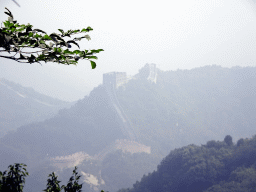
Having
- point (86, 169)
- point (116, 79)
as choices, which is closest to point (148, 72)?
point (116, 79)

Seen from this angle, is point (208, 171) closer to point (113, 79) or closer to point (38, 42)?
point (38, 42)

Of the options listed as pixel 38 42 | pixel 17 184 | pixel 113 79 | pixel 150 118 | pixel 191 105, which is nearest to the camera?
pixel 38 42

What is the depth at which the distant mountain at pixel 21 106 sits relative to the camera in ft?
339

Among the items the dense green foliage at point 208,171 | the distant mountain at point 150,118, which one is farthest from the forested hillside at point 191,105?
the dense green foliage at point 208,171

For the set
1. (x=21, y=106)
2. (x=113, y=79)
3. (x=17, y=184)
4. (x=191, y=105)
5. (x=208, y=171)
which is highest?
(x=21, y=106)

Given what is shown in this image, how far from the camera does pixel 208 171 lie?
32438 millimetres

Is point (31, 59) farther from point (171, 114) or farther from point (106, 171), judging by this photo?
point (171, 114)

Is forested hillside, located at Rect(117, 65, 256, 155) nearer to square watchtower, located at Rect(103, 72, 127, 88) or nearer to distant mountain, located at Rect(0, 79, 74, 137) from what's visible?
square watchtower, located at Rect(103, 72, 127, 88)

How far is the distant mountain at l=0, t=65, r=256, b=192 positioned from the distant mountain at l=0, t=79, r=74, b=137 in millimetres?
26446

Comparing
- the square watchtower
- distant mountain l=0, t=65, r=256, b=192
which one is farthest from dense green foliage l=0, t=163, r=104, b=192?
the square watchtower

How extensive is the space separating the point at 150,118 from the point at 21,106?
262 ft

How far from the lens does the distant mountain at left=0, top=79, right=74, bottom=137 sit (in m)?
103

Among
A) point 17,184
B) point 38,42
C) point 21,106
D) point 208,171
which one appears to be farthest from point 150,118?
point 38,42

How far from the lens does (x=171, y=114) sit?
91625 millimetres
